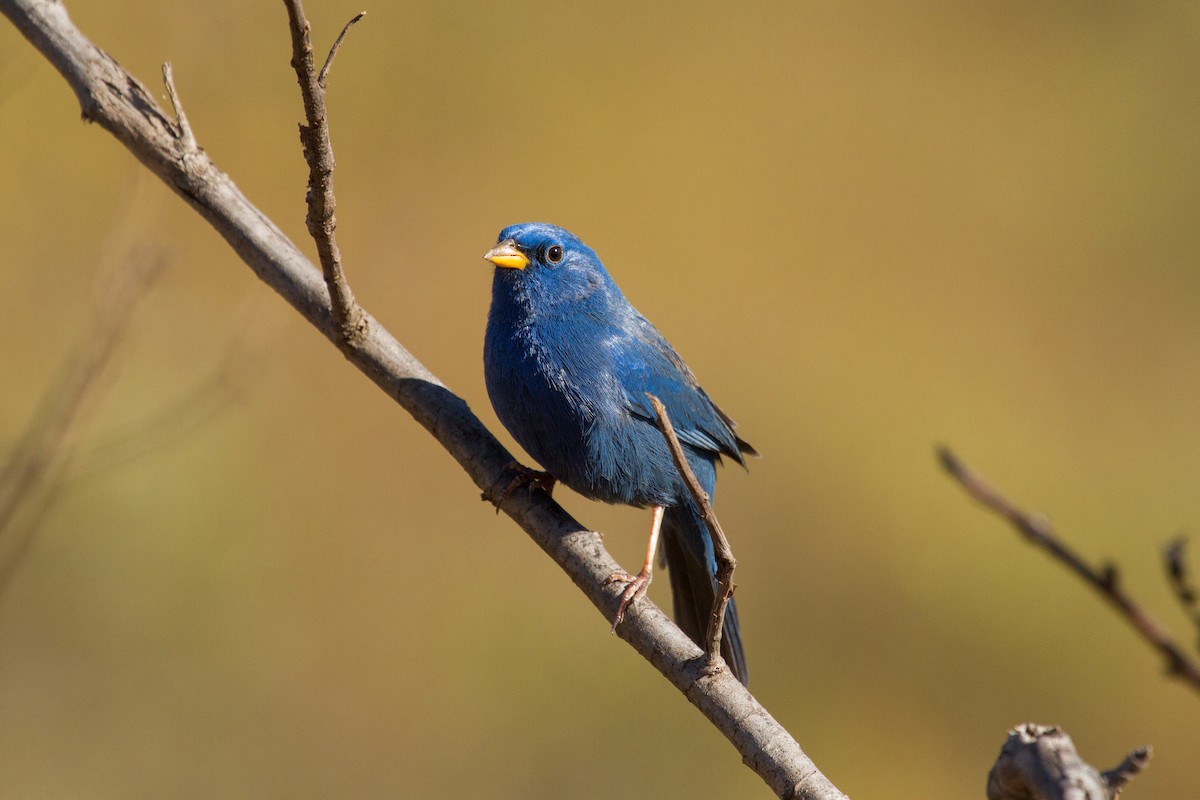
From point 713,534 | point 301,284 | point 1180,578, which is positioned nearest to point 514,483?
point 301,284

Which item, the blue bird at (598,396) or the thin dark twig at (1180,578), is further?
the blue bird at (598,396)

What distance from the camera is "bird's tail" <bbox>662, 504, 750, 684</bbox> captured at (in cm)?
430

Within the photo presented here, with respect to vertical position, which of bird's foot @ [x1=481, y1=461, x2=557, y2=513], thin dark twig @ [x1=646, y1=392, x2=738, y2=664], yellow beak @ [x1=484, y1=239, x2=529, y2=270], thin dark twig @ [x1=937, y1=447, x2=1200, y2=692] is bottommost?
thin dark twig @ [x1=937, y1=447, x2=1200, y2=692]

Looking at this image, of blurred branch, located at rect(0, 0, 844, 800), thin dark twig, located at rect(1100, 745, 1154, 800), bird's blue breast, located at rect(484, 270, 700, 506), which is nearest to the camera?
thin dark twig, located at rect(1100, 745, 1154, 800)

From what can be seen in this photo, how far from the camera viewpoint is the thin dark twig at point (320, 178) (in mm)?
2447

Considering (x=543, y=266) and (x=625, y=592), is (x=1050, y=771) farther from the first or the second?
(x=543, y=266)

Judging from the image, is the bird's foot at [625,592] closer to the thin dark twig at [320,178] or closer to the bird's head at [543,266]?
the thin dark twig at [320,178]

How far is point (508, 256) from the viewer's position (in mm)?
4207

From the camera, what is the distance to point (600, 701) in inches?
262

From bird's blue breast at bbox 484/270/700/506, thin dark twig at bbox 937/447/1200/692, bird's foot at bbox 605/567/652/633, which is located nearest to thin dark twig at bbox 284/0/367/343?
bird's blue breast at bbox 484/270/700/506

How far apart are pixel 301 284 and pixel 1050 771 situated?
2650mm

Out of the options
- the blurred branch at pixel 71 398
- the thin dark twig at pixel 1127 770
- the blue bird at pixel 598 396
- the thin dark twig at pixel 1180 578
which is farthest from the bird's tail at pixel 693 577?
the thin dark twig at pixel 1180 578

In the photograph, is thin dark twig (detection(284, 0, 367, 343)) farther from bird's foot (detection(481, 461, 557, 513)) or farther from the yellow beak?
the yellow beak

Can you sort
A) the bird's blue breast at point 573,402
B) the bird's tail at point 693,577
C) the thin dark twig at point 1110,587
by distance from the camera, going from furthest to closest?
the bird's tail at point 693,577
the bird's blue breast at point 573,402
the thin dark twig at point 1110,587
